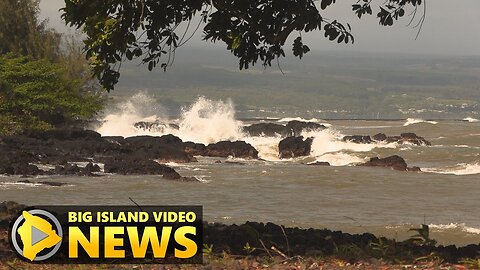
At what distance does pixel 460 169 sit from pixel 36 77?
1724cm

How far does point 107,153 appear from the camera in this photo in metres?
33.8

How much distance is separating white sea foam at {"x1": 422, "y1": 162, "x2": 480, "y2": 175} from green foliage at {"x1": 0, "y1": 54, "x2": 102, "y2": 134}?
15328 millimetres

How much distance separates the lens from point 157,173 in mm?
27516

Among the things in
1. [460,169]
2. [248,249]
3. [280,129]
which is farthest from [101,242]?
[280,129]

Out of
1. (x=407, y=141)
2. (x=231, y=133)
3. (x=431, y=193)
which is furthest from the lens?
(x=231, y=133)

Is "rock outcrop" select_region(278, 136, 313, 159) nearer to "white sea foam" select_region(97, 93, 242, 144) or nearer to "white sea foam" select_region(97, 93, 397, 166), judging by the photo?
"white sea foam" select_region(97, 93, 397, 166)

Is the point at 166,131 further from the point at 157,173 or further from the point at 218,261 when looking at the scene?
the point at 218,261

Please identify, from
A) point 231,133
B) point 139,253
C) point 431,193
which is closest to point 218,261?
point 139,253

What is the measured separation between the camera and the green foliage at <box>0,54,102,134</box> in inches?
1499

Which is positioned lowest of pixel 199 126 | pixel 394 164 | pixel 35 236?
pixel 199 126

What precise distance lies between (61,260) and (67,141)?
89.5 feet

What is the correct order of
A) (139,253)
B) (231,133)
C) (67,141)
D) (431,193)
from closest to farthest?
(139,253) → (431,193) → (67,141) → (231,133)

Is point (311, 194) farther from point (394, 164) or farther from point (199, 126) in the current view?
point (199, 126)

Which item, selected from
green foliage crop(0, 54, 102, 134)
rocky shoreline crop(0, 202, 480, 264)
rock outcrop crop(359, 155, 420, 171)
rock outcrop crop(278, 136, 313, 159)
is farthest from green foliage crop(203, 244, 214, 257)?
rock outcrop crop(278, 136, 313, 159)
